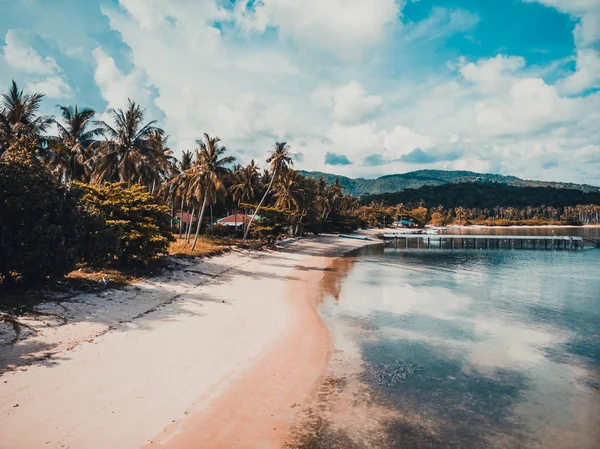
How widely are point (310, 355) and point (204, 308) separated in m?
6.77

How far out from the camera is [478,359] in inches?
Answer: 514

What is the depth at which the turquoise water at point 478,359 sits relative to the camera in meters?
8.72

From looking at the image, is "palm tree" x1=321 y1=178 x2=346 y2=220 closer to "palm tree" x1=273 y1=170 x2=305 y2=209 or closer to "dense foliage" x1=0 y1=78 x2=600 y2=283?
"palm tree" x1=273 y1=170 x2=305 y2=209

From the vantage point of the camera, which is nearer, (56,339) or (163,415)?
(163,415)

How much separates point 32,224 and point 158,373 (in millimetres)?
9865

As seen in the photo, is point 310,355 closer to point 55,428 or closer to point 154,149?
point 55,428

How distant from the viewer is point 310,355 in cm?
1269

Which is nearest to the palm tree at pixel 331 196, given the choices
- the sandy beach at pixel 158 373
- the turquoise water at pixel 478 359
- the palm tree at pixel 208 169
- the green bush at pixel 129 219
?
the palm tree at pixel 208 169

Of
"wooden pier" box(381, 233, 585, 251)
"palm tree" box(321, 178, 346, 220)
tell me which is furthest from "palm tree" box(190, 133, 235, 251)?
"palm tree" box(321, 178, 346, 220)

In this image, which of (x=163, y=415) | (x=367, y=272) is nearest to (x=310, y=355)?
(x=163, y=415)

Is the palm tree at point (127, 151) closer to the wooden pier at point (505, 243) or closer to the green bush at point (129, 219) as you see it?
the green bush at point (129, 219)

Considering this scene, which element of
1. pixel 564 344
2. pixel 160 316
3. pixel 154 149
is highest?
pixel 154 149

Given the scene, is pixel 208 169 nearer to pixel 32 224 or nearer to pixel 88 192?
pixel 88 192

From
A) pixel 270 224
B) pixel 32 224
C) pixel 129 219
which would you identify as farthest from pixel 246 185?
pixel 32 224
